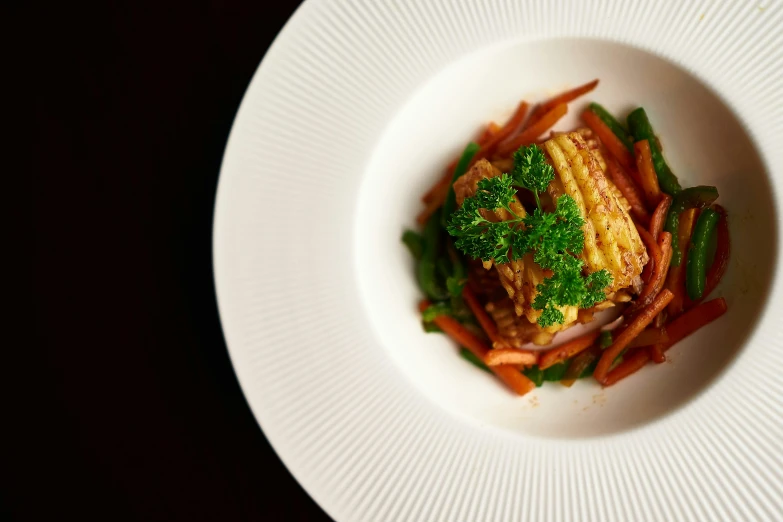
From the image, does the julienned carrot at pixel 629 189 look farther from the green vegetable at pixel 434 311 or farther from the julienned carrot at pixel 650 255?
the green vegetable at pixel 434 311

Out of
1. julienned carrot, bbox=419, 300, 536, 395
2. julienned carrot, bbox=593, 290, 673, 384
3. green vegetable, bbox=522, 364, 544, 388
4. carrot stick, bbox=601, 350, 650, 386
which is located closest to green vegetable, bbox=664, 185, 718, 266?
julienned carrot, bbox=593, 290, 673, 384

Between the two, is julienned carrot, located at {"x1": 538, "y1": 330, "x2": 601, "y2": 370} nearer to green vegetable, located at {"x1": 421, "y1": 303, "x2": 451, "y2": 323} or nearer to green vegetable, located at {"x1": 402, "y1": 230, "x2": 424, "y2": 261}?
green vegetable, located at {"x1": 421, "y1": 303, "x2": 451, "y2": 323}

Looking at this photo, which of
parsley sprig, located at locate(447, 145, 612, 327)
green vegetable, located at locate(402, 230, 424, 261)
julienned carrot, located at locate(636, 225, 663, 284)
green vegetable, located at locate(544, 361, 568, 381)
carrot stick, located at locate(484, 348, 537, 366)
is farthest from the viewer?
green vegetable, located at locate(402, 230, 424, 261)

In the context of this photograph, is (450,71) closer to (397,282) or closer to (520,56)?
(520,56)

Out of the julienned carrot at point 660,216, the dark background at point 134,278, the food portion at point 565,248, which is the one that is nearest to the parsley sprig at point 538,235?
the food portion at point 565,248

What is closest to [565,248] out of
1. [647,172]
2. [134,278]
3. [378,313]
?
[647,172]

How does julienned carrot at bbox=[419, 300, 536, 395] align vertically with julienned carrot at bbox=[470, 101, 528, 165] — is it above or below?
below

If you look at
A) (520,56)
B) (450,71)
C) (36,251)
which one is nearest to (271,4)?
(450,71)
